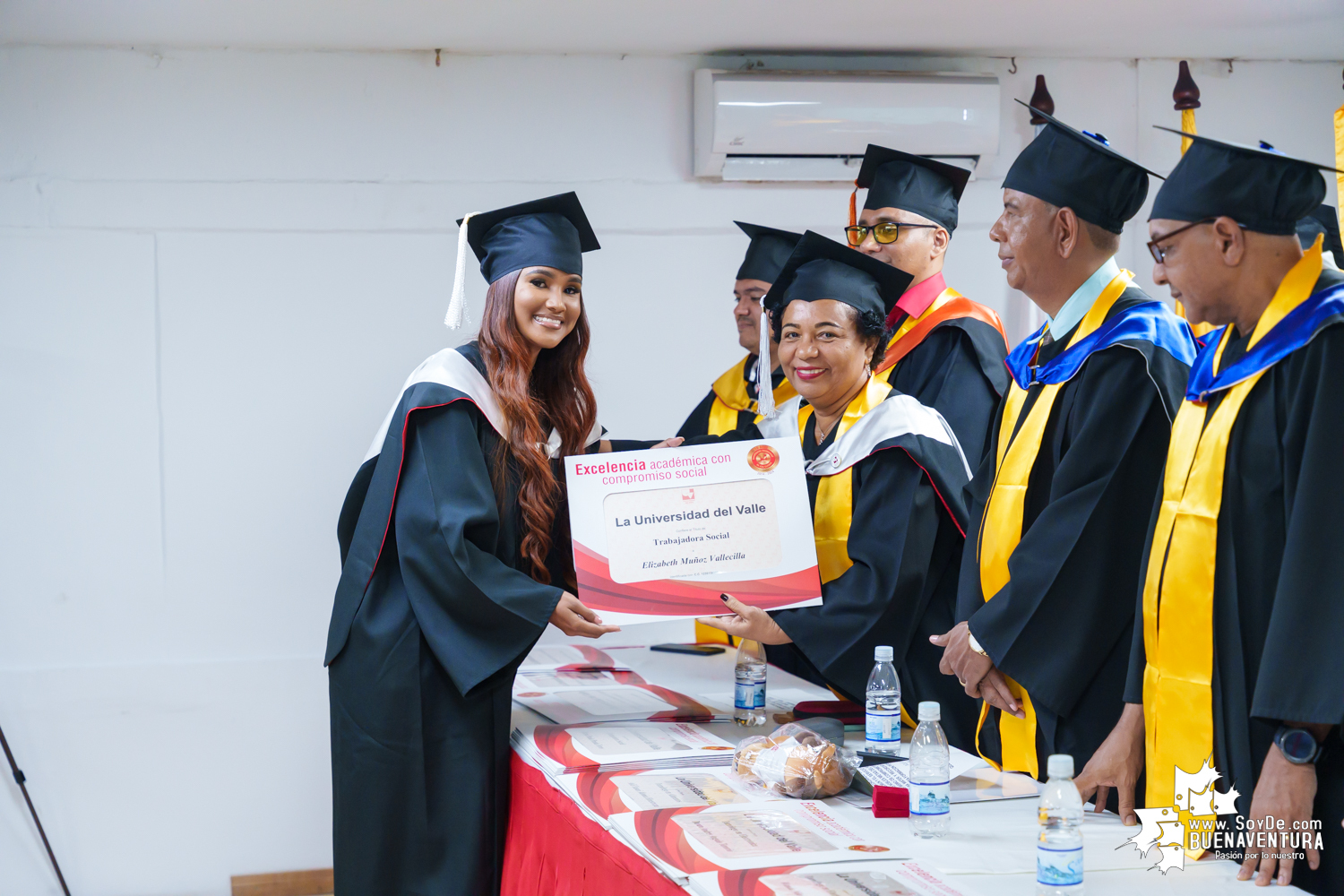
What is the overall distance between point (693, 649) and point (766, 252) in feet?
4.94

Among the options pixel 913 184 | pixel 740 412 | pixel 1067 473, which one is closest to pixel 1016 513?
pixel 1067 473

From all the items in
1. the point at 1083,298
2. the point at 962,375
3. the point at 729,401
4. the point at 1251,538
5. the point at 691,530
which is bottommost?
the point at 691,530

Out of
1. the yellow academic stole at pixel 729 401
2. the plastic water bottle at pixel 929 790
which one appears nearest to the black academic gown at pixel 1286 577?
the plastic water bottle at pixel 929 790

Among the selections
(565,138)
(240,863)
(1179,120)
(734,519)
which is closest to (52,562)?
(240,863)

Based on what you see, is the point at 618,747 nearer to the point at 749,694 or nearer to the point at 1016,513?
the point at 749,694

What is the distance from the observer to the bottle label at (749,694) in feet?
9.09

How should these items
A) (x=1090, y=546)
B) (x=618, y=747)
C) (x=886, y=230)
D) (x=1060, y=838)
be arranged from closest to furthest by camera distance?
(x=1060, y=838)
(x=1090, y=546)
(x=618, y=747)
(x=886, y=230)

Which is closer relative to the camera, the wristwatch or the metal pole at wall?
the wristwatch

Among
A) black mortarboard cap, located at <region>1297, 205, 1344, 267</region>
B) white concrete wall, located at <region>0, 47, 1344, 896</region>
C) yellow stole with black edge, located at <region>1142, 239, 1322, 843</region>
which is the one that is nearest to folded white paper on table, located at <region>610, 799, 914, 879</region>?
yellow stole with black edge, located at <region>1142, 239, 1322, 843</region>

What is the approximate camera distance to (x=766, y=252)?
4.27 m

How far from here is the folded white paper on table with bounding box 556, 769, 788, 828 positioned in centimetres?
211

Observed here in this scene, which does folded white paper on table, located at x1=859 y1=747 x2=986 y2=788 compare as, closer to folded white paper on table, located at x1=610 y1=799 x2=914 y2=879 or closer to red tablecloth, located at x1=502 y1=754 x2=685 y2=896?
folded white paper on table, located at x1=610 y1=799 x2=914 y2=879

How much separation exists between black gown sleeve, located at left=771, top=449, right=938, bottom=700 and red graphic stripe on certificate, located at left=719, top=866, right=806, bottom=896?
922 millimetres

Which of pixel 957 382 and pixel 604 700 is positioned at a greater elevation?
pixel 957 382
